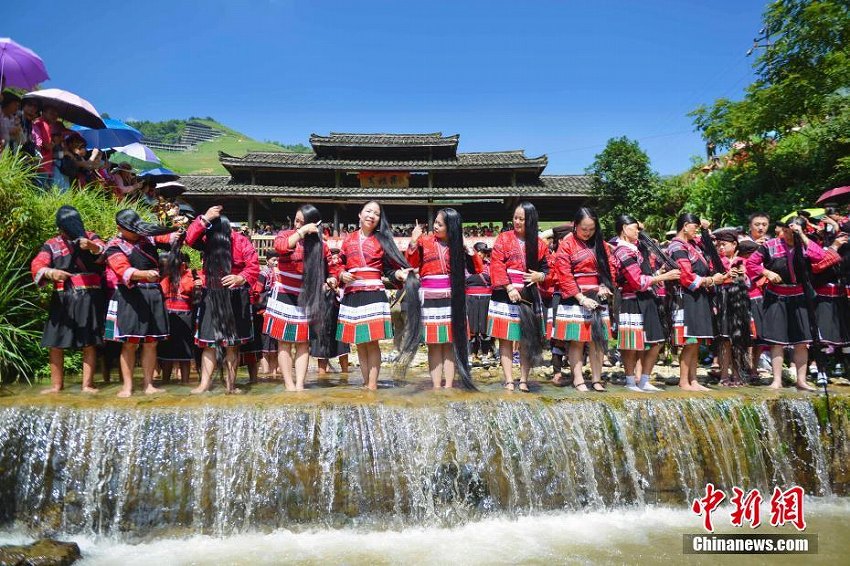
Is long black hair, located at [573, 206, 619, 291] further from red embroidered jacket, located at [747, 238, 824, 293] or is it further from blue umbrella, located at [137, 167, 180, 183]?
blue umbrella, located at [137, 167, 180, 183]

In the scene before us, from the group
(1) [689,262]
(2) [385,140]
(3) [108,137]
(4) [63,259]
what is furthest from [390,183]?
(4) [63,259]

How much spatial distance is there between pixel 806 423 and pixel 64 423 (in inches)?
271

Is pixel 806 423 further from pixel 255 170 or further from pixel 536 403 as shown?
pixel 255 170

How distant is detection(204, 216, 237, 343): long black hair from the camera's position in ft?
16.2

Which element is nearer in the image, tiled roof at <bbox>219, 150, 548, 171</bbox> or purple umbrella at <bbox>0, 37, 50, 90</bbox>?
purple umbrella at <bbox>0, 37, 50, 90</bbox>

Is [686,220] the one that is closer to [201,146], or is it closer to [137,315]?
[137,315]

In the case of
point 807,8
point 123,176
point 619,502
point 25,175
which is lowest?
point 619,502

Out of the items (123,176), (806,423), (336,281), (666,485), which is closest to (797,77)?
(806,423)

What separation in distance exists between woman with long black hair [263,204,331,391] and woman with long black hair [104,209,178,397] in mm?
1109

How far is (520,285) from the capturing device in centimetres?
516

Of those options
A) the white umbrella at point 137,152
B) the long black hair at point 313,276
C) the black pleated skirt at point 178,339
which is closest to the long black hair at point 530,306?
the long black hair at point 313,276

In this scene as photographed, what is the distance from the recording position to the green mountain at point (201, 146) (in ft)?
250

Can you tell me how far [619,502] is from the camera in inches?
183

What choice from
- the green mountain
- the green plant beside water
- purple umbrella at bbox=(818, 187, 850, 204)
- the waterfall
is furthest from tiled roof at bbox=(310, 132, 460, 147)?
the green mountain
